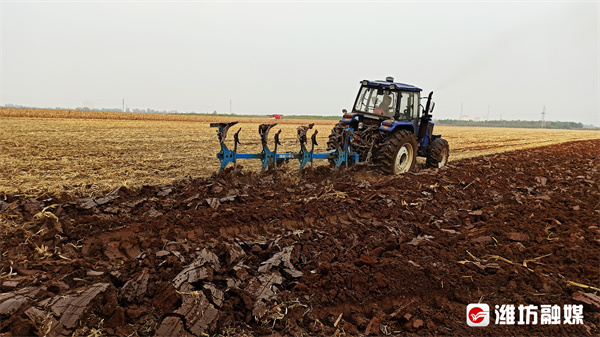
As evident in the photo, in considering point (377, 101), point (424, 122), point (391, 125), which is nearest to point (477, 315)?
point (391, 125)

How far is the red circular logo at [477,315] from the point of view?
11.0 ft

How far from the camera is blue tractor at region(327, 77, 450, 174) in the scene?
9.66 metres

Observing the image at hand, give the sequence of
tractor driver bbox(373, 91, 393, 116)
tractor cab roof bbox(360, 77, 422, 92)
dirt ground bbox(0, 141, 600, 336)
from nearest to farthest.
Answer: dirt ground bbox(0, 141, 600, 336) < tractor cab roof bbox(360, 77, 422, 92) < tractor driver bbox(373, 91, 393, 116)

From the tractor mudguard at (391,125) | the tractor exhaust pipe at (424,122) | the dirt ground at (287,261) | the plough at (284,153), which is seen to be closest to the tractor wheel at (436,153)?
the tractor exhaust pipe at (424,122)

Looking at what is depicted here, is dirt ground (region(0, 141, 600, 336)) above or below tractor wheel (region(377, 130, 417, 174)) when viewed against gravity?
below

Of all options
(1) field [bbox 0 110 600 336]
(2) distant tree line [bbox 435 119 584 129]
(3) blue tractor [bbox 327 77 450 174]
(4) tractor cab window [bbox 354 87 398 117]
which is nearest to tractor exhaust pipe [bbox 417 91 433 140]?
(3) blue tractor [bbox 327 77 450 174]

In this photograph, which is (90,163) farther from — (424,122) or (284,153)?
(424,122)

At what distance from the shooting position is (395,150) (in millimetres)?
9555

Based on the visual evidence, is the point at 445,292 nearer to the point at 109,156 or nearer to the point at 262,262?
the point at 262,262

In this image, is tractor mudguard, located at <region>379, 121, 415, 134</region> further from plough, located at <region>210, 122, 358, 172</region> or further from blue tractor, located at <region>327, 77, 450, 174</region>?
plough, located at <region>210, 122, 358, 172</region>

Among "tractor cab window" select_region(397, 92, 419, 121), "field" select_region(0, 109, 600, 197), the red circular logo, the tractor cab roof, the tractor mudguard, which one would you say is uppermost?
the tractor cab roof

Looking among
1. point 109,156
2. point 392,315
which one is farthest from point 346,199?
point 109,156

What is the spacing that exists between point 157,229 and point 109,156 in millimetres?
7550

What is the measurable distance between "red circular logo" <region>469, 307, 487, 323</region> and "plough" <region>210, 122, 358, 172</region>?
214 inches
